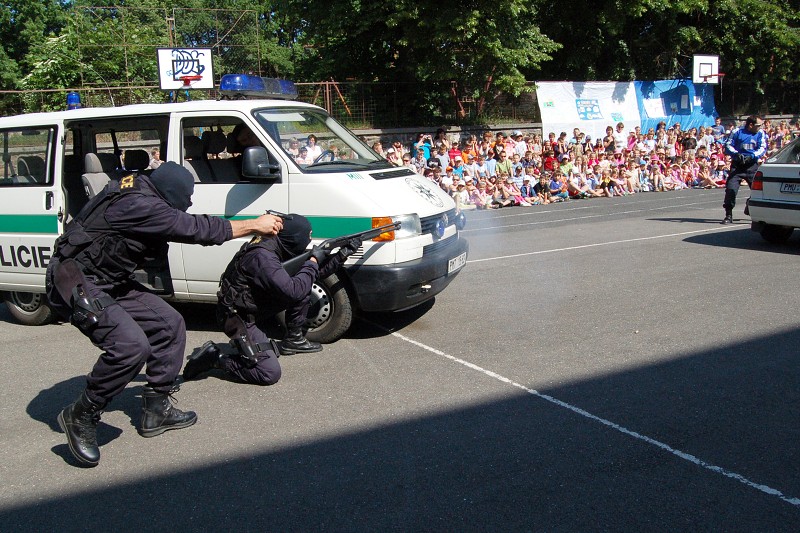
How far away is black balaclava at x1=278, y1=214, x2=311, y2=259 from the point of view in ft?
18.8

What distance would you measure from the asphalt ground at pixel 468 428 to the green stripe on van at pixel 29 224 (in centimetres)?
100

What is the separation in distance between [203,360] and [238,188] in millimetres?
1622

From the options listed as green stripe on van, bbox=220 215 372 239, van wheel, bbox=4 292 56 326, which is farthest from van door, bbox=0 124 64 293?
green stripe on van, bbox=220 215 372 239

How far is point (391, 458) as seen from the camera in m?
4.25

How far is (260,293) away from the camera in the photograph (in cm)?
574

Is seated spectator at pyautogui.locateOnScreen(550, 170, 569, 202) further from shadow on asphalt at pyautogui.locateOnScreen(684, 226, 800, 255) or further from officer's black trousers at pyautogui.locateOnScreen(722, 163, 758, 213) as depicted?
shadow on asphalt at pyautogui.locateOnScreen(684, 226, 800, 255)

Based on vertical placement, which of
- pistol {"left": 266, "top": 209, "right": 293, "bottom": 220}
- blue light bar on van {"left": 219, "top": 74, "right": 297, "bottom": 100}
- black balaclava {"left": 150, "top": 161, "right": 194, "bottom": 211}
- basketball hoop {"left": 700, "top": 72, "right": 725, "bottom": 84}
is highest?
basketball hoop {"left": 700, "top": 72, "right": 725, "bottom": 84}

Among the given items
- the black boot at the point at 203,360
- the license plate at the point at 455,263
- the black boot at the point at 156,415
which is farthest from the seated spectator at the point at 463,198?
the black boot at the point at 156,415

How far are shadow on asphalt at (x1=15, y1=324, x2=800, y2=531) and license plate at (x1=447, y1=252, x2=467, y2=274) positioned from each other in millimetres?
1833

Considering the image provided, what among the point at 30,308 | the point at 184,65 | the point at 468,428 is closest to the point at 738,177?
the point at 468,428

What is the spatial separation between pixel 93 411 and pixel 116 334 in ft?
1.57

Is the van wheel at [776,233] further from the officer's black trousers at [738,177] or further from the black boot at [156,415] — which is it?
the black boot at [156,415]

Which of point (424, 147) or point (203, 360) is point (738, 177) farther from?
point (203, 360)

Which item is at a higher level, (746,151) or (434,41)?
(434,41)
